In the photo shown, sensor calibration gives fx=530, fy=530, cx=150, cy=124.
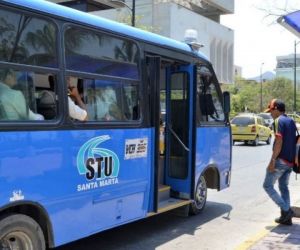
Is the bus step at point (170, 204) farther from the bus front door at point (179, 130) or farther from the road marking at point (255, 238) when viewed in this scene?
the road marking at point (255, 238)

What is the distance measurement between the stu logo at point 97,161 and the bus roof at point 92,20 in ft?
4.29

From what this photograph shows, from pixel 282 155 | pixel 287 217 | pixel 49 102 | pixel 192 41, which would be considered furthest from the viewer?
pixel 192 41

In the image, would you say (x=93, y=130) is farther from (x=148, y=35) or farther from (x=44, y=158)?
(x=148, y=35)

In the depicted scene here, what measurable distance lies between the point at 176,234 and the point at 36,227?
2.82 m

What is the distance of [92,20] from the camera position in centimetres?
595

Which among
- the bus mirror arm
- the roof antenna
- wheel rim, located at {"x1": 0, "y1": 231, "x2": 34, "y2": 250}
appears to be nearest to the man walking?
the bus mirror arm

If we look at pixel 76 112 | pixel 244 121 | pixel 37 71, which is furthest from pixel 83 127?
pixel 244 121

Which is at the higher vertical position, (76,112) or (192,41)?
(192,41)

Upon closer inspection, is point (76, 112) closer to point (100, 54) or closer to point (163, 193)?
point (100, 54)

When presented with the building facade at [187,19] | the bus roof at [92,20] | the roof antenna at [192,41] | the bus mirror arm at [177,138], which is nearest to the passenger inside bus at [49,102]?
the bus roof at [92,20]

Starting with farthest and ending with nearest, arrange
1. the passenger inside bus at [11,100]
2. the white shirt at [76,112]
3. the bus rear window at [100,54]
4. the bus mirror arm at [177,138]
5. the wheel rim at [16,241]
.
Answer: the bus mirror arm at [177,138], the bus rear window at [100,54], the white shirt at [76,112], the wheel rim at [16,241], the passenger inside bus at [11,100]

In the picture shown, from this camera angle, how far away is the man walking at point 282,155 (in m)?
7.59

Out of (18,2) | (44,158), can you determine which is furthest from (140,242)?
(18,2)

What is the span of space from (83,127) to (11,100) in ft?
3.28
